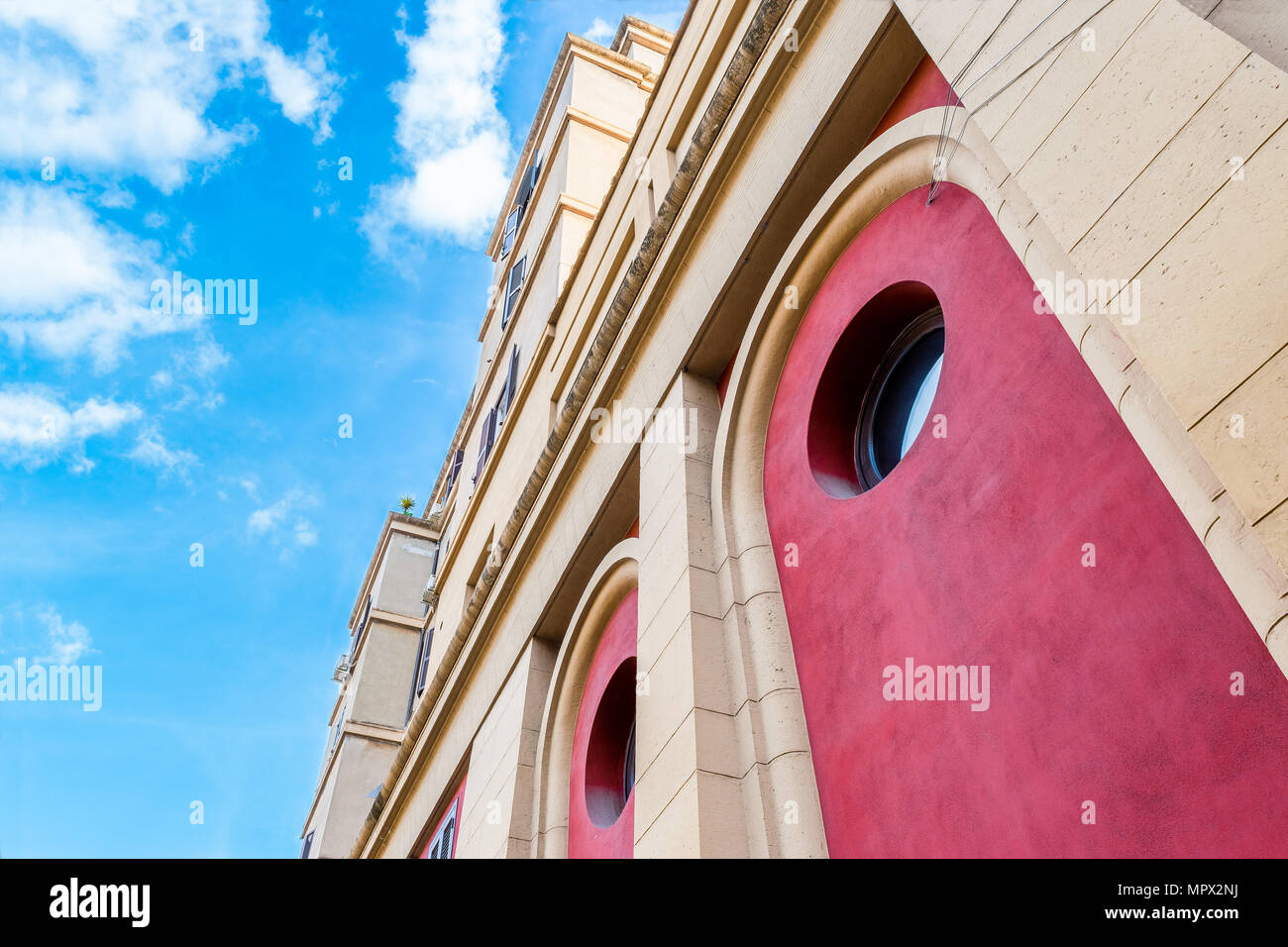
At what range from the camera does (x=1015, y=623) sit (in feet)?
15.3

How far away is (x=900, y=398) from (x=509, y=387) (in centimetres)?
1126

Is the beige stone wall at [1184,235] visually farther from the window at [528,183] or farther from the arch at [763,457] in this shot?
the window at [528,183]

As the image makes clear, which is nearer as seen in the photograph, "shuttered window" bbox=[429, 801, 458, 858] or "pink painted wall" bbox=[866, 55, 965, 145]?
"pink painted wall" bbox=[866, 55, 965, 145]

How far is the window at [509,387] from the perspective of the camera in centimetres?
1697

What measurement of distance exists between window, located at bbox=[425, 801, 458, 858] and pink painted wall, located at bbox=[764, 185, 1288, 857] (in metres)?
7.27

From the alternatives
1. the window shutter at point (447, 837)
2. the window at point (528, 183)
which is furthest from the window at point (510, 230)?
the window shutter at point (447, 837)

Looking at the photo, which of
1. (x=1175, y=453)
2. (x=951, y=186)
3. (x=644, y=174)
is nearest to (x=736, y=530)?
(x=951, y=186)

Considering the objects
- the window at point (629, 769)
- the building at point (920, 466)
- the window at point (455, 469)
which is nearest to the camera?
the building at point (920, 466)

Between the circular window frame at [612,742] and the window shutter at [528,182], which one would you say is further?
the window shutter at [528,182]

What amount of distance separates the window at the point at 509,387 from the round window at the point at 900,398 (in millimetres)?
10077

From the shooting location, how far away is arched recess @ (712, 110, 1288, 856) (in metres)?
3.58

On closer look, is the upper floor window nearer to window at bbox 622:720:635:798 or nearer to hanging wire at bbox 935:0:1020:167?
window at bbox 622:720:635:798

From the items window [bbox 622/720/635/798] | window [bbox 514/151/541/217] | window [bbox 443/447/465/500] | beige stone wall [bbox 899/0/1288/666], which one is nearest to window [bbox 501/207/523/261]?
window [bbox 514/151/541/217]
